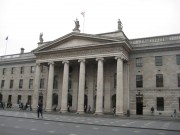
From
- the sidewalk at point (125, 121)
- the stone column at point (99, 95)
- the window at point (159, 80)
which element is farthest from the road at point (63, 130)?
the window at point (159, 80)

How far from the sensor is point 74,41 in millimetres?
42531

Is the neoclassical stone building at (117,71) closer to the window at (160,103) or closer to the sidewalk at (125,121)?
the window at (160,103)

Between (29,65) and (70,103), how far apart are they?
1593 centimetres

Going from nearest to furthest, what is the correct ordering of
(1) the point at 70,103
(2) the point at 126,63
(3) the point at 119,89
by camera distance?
(3) the point at 119,89 < (2) the point at 126,63 < (1) the point at 70,103

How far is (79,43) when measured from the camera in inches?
1647

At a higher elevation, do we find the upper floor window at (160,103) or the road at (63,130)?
the upper floor window at (160,103)

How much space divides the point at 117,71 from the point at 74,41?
36.2 ft

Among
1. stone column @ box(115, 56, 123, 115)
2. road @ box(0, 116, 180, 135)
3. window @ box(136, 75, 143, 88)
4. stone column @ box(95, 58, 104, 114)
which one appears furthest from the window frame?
road @ box(0, 116, 180, 135)

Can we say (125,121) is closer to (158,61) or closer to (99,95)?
(99,95)

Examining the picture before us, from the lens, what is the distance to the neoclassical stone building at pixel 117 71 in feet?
122

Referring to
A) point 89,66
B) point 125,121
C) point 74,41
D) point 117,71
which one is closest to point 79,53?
point 74,41

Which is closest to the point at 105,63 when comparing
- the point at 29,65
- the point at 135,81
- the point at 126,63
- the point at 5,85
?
the point at 126,63

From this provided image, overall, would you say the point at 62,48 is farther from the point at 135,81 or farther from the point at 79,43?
the point at 135,81

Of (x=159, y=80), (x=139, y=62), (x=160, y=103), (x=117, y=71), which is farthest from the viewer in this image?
(x=139, y=62)
